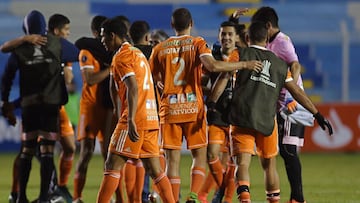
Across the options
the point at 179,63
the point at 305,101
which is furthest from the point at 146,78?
the point at 305,101

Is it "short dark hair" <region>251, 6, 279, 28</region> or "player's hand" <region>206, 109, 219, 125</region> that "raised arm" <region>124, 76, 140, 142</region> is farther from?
"short dark hair" <region>251, 6, 279, 28</region>

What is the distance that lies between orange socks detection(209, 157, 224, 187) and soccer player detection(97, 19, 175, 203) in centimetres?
204

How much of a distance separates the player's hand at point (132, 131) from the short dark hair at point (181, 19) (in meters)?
1.62

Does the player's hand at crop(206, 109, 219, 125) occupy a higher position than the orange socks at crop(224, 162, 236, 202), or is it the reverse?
the player's hand at crop(206, 109, 219, 125)

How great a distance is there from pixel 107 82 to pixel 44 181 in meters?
1.39

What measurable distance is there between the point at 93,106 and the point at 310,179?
5.11m

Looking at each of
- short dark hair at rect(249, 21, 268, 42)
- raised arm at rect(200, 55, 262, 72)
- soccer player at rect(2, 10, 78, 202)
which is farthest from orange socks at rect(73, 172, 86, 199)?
short dark hair at rect(249, 21, 268, 42)

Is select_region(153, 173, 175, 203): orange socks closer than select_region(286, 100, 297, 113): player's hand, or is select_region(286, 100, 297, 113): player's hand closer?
select_region(153, 173, 175, 203): orange socks

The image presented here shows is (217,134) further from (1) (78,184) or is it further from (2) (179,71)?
(1) (78,184)

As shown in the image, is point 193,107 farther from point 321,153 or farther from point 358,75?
point 358,75

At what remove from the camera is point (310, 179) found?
612 inches

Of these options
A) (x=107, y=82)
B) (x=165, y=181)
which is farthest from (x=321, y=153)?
(x=165, y=181)

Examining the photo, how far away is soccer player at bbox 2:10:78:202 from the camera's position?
10.9m

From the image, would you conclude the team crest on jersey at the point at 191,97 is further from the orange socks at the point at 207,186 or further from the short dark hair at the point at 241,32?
the orange socks at the point at 207,186
